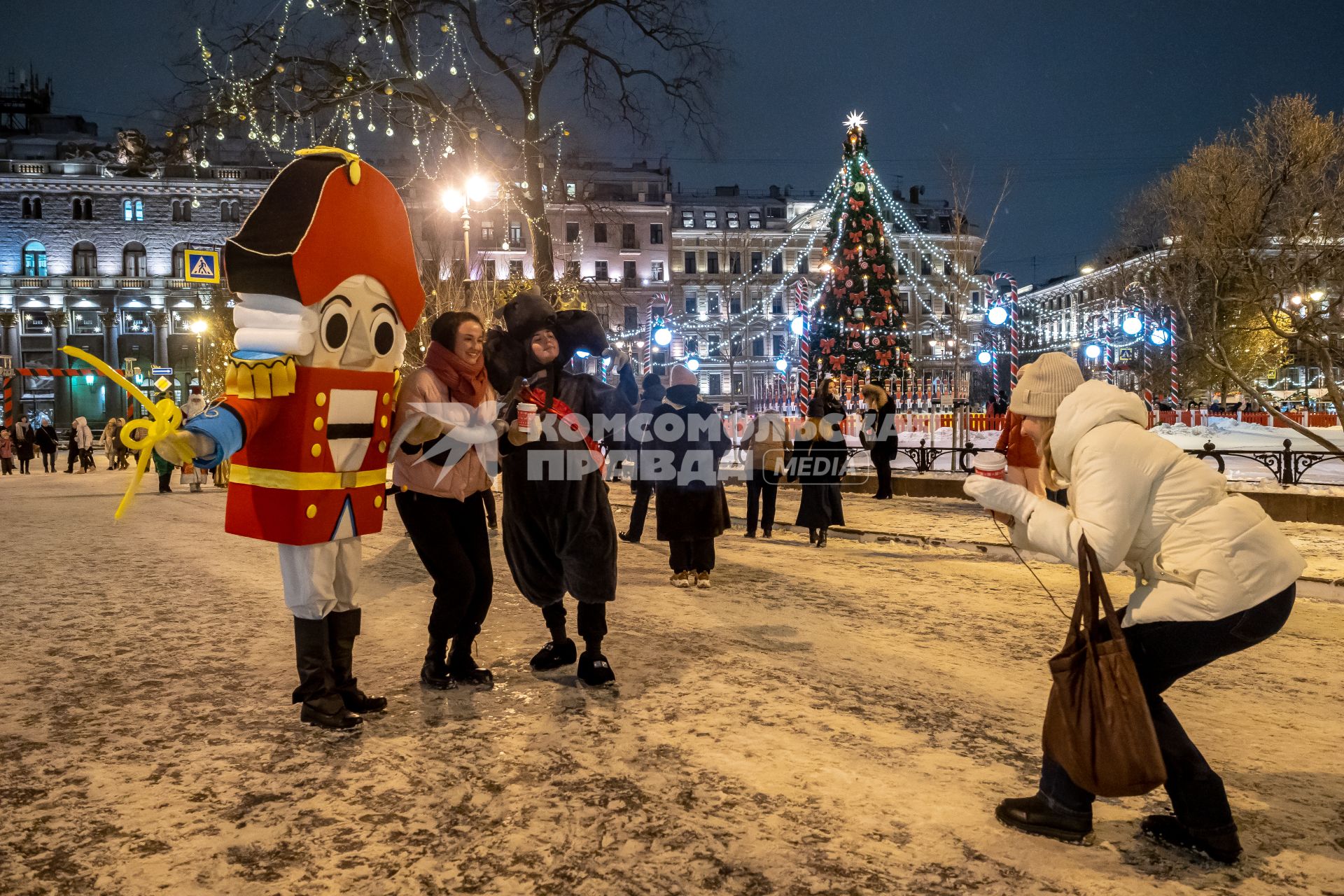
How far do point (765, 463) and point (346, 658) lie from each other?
7.29m

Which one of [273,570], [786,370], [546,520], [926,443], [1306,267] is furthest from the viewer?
[786,370]

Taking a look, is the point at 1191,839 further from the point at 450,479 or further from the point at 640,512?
the point at 640,512

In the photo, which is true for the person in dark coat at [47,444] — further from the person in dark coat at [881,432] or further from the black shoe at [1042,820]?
the black shoe at [1042,820]

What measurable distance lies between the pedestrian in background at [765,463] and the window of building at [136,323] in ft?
195

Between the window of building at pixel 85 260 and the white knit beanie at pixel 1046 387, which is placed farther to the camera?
the window of building at pixel 85 260

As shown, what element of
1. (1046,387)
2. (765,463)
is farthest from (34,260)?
(1046,387)

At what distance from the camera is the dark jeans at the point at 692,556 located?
7.75 m

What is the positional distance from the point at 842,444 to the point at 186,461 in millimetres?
8716

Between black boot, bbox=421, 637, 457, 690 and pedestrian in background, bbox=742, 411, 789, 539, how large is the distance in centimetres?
665

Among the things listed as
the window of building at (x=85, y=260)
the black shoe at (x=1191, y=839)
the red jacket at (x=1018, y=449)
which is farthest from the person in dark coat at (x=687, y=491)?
the window of building at (x=85, y=260)

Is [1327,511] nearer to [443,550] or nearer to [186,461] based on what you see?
[443,550]

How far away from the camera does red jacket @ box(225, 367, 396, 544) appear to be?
12.4ft

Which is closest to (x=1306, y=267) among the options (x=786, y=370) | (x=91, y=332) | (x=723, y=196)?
(x=786, y=370)

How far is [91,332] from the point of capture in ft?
192
